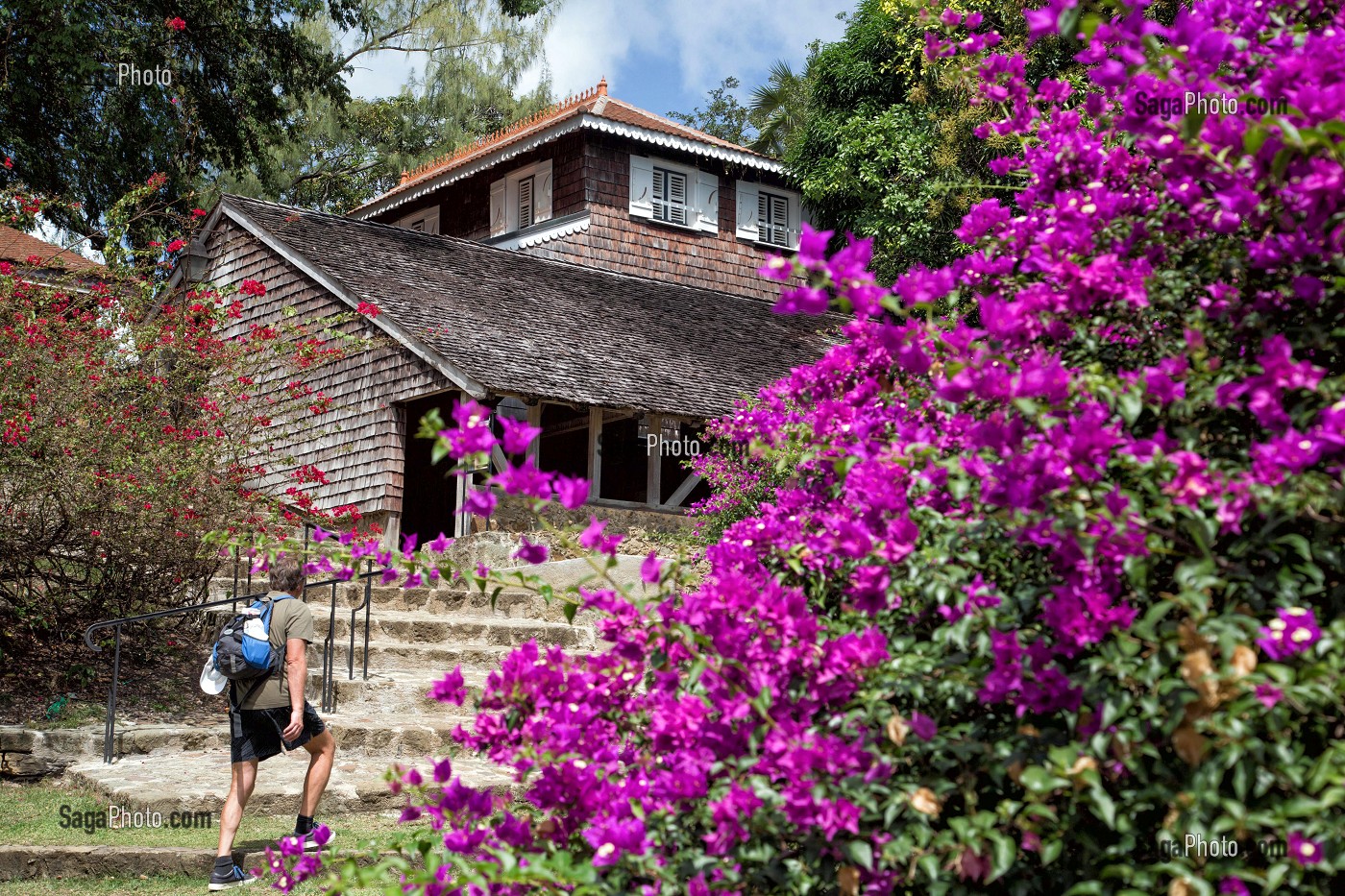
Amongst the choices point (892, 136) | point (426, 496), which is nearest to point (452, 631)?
point (426, 496)

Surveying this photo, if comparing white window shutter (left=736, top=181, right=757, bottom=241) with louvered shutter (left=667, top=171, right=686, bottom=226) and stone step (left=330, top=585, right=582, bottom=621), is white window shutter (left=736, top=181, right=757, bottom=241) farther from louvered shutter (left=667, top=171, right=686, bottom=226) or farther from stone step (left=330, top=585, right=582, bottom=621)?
stone step (left=330, top=585, right=582, bottom=621)

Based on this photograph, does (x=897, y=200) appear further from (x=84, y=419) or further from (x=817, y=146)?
(x=84, y=419)

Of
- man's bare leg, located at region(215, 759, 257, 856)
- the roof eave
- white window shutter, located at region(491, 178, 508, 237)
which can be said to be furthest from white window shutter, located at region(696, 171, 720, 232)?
man's bare leg, located at region(215, 759, 257, 856)

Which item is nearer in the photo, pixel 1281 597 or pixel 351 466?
pixel 1281 597

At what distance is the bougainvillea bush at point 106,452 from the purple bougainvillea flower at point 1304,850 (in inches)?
340

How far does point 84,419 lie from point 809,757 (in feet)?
29.4

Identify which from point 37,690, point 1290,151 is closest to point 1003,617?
point 1290,151

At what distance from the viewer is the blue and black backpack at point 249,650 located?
6.52 meters

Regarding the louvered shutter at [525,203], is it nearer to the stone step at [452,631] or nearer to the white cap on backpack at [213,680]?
the stone step at [452,631]

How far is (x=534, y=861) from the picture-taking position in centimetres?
251

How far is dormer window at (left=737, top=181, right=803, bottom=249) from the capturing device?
2580 cm

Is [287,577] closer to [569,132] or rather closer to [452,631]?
[452,631]

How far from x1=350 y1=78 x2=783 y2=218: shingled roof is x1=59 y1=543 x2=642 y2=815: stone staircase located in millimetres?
11681

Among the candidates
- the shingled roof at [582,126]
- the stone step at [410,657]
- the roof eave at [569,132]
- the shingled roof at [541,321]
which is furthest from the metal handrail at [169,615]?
the shingled roof at [582,126]
